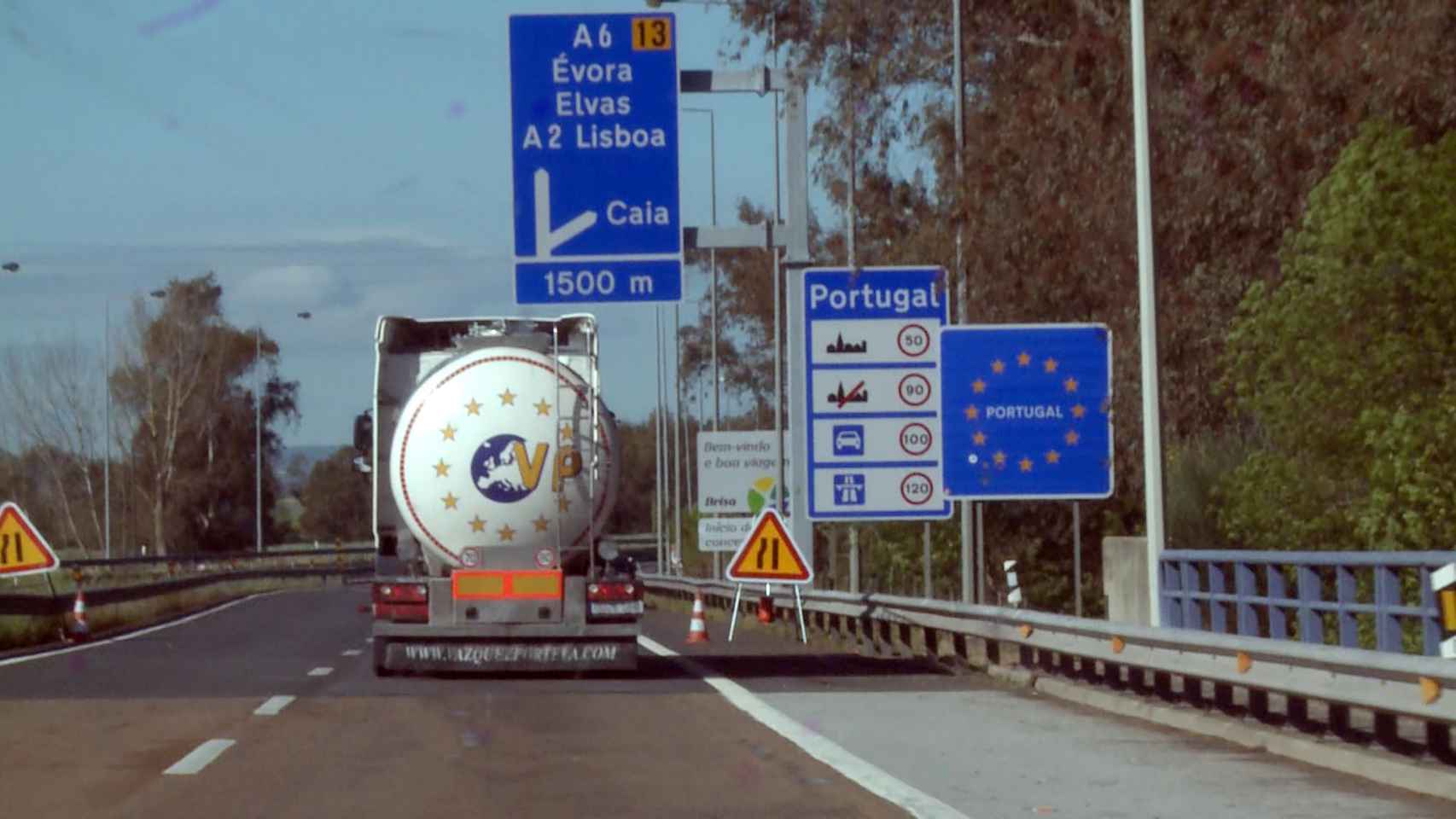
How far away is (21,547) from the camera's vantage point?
28750 mm

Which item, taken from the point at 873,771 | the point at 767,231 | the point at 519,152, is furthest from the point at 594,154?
the point at 873,771

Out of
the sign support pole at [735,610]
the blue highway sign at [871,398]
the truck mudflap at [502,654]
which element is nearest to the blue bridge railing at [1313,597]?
the truck mudflap at [502,654]

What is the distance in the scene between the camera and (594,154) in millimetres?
23953

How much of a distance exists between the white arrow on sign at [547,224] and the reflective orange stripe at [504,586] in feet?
14.6

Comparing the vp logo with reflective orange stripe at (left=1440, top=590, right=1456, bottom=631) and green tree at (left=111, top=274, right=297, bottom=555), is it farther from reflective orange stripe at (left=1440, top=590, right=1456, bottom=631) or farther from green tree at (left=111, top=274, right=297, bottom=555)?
green tree at (left=111, top=274, right=297, bottom=555)

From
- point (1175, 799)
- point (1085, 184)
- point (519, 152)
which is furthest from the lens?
point (1085, 184)

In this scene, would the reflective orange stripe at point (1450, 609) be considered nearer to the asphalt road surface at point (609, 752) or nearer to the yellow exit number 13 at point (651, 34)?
the asphalt road surface at point (609, 752)

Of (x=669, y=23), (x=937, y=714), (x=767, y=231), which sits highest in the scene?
(x=669, y=23)

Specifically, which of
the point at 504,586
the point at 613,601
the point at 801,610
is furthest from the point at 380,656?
the point at 801,610

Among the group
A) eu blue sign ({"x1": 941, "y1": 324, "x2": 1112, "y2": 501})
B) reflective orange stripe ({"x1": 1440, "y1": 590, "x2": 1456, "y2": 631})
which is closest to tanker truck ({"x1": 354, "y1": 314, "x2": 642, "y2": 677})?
eu blue sign ({"x1": 941, "y1": 324, "x2": 1112, "y2": 501})

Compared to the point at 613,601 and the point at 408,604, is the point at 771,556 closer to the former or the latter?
the point at 613,601

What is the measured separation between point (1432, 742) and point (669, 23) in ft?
45.9

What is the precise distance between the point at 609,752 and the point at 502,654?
7061mm

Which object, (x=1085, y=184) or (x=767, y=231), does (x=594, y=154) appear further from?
(x=1085, y=184)
